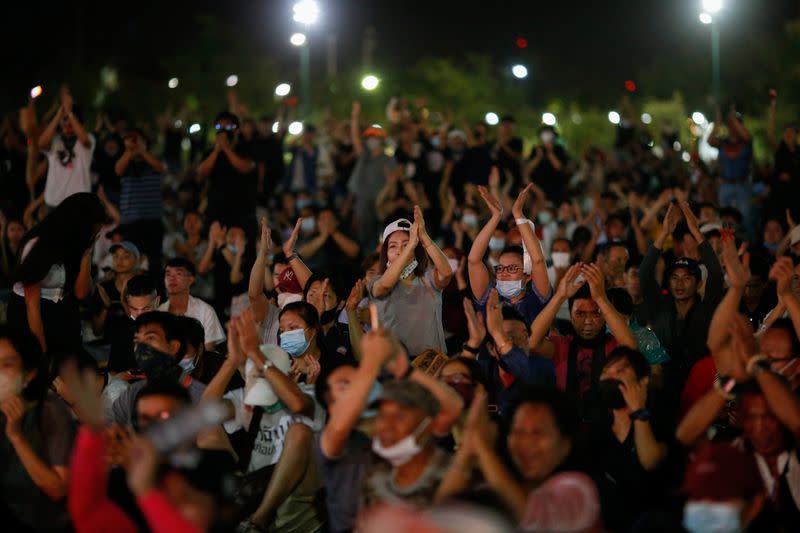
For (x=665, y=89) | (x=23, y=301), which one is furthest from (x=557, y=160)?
(x=665, y=89)

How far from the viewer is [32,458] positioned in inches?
234

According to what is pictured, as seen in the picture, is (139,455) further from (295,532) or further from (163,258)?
(163,258)

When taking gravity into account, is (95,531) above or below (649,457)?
below

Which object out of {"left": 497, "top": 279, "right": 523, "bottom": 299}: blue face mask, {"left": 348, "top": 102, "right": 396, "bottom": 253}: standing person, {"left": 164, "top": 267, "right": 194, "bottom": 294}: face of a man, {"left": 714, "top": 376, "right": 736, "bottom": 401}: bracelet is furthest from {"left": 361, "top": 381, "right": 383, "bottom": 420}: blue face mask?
{"left": 348, "top": 102, "right": 396, "bottom": 253}: standing person

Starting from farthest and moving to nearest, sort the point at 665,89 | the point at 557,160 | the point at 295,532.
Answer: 1. the point at 665,89
2. the point at 557,160
3. the point at 295,532

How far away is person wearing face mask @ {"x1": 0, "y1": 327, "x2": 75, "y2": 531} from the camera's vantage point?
5.96m

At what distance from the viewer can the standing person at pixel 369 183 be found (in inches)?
701

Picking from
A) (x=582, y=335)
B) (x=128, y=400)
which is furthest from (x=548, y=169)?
(x=128, y=400)

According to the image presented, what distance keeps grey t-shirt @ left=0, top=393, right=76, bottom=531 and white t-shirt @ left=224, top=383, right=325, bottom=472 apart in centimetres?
133

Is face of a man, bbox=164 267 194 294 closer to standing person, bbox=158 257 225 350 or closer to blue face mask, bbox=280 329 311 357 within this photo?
standing person, bbox=158 257 225 350

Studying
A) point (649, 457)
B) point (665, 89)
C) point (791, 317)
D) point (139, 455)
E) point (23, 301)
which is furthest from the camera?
point (665, 89)

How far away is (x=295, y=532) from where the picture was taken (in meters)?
7.46

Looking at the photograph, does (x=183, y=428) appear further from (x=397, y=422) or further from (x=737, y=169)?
(x=737, y=169)

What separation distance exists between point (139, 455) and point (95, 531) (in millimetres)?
744
